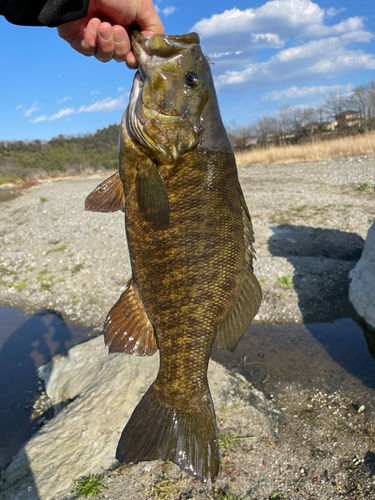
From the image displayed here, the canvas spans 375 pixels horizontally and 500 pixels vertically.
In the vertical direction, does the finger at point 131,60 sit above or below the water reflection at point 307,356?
above

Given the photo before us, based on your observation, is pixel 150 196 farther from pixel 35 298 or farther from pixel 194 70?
pixel 35 298

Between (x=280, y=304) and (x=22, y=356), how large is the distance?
601cm

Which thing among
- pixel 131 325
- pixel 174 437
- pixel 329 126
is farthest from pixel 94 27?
pixel 329 126

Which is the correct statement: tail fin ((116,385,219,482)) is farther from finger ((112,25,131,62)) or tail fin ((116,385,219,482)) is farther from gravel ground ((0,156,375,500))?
gravel ground ((0,156,375,500))

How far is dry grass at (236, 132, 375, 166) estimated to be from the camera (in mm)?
24547

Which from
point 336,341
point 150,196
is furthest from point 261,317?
point 150,196

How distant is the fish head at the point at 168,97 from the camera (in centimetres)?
196

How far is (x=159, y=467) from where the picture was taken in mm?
4395

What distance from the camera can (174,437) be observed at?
2289 mm

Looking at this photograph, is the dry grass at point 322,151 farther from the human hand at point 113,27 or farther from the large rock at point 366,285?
the human hand at point 113,27

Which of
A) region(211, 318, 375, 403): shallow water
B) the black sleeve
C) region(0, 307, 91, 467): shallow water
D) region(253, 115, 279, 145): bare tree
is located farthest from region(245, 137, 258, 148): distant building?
the black sleeve

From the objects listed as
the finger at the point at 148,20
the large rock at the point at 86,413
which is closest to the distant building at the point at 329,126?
the large rock at the point at 86,413

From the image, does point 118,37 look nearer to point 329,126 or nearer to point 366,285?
point 366,285

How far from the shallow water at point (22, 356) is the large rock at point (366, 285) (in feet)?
19.6
